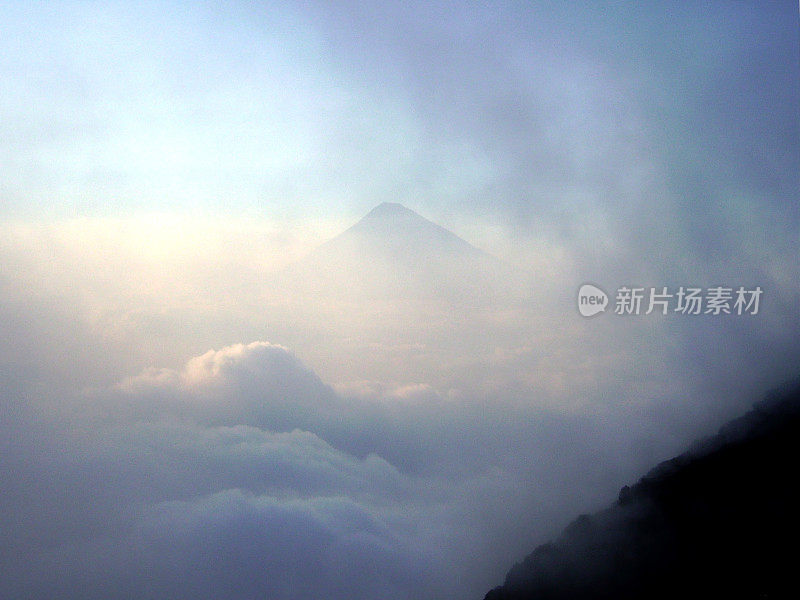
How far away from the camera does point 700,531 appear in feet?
121

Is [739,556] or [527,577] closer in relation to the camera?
[739,556]

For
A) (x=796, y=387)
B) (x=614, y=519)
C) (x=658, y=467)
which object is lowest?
(x=614, y=519)

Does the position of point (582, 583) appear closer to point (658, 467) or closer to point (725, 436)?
point (658, 467)

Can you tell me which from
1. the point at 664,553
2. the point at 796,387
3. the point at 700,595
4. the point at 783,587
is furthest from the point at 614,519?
the point at 796,387

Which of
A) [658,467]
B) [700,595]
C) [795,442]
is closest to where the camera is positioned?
[700,595]

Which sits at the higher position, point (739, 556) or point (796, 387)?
point (796, 387)

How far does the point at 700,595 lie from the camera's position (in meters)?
32.7

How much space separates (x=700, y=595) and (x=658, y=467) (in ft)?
49.4

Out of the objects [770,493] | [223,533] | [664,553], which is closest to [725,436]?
[770,493]

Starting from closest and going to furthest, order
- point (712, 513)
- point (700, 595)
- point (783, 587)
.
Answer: point (783, 587), point (700, 595), point (712, 513)

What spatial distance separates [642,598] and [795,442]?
17.3m

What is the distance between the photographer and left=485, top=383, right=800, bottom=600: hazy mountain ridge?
32781mm

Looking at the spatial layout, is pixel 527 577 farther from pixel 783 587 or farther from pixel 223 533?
pixel 223 533

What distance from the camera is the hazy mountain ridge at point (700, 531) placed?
3278cm
